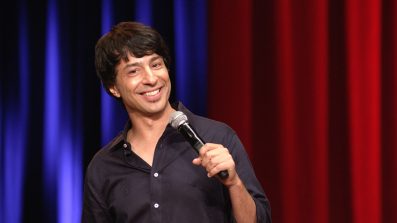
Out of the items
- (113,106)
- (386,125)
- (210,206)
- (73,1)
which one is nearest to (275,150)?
(386,125)

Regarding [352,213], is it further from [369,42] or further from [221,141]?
[221,141]

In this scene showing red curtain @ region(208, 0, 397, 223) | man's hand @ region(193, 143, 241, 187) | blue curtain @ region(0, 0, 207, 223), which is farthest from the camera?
blue curtain @ region(0, 0, 207, 223)

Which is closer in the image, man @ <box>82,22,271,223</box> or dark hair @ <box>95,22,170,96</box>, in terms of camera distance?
man @ <box>82,22,271,223</box>

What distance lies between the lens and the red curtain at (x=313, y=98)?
2.27m

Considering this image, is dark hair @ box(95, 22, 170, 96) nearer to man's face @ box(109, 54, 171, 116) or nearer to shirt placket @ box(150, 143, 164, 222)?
man's face @ box(109, 54, 171, 116)

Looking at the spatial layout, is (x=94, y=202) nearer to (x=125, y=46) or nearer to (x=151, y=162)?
(x=151, y=162)

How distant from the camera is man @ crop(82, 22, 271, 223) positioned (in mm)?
1491

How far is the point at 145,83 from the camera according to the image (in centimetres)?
157

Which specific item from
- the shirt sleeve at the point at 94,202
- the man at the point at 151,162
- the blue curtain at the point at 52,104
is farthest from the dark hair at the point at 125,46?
the blue curtain at the point at 52,104

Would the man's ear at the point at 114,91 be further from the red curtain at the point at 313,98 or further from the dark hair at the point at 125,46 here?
the red curtain at the point at 313,98

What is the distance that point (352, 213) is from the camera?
2.29 m

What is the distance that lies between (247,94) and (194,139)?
1.11 m

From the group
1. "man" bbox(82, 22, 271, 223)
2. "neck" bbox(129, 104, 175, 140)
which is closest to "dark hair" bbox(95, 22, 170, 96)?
"man" bbox(82, 22, 271, 223)

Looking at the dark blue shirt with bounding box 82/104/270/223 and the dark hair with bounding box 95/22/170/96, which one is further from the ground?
the dark hair with bounding box 95/22/170/96
